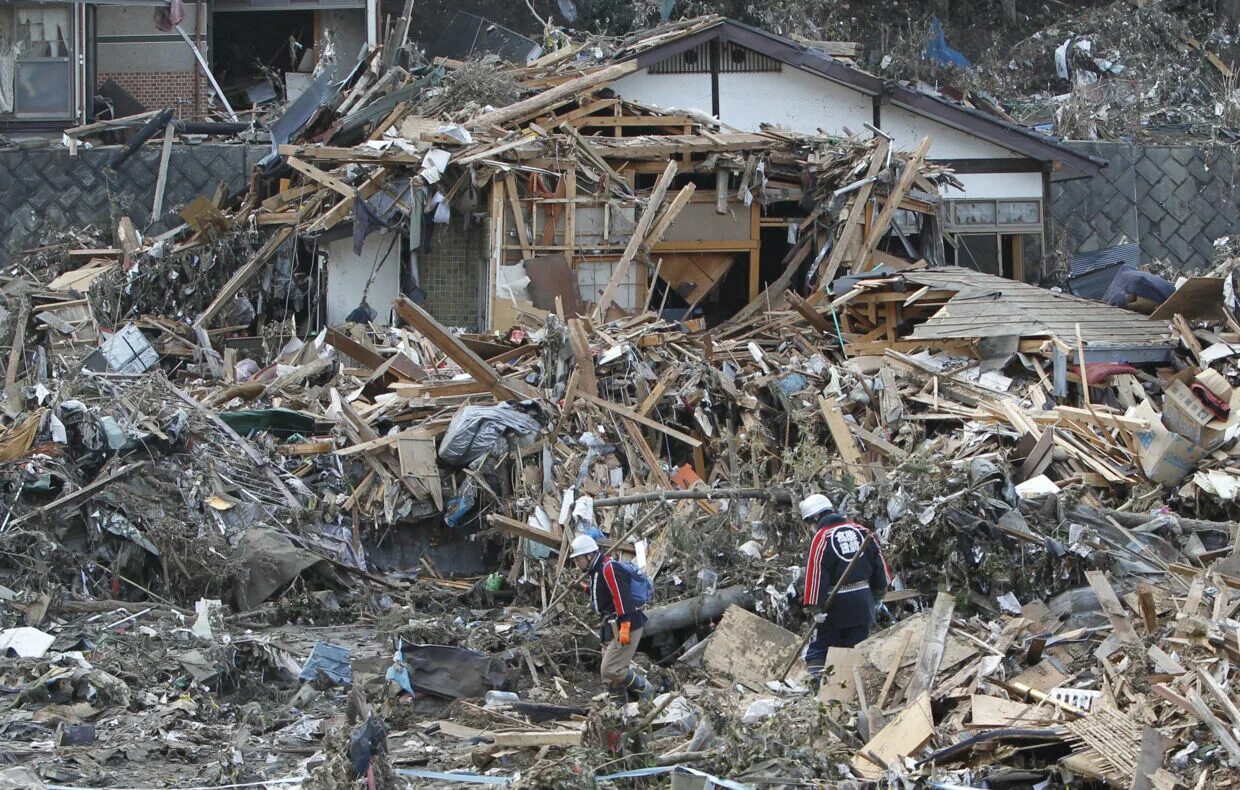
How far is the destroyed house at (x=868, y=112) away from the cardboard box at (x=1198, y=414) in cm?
670

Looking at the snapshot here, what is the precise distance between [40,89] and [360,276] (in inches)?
286

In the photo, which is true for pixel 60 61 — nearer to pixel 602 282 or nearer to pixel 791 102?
pixel 602 282

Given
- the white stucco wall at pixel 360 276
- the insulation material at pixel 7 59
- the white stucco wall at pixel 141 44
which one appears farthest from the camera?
the white stucco wall at pixel 141 44

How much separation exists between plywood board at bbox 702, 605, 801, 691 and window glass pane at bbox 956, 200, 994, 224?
11.5 meters

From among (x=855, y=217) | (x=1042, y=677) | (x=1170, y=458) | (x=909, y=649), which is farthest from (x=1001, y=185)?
(x=1042, y=677)

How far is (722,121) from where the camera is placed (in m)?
20.1

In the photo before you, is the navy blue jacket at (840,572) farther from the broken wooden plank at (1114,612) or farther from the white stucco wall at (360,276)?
the white stucco wall at (360,276)

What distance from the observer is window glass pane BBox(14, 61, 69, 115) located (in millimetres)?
22609

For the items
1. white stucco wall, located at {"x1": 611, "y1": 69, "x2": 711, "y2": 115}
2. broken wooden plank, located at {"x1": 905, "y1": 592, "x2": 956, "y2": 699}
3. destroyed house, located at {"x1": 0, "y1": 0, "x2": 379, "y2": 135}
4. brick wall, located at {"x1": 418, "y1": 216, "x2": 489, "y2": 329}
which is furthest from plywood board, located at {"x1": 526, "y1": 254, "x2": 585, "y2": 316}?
broken wooden plank, located at {"x1": 905, "y1": 592, "x2": 956, "y2": 699}

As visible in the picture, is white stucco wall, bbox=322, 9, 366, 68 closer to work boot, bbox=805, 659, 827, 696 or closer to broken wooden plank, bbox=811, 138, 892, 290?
broken wooden plank, bbox=811, 138, 892, 290

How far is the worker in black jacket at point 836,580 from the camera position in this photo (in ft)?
31.0

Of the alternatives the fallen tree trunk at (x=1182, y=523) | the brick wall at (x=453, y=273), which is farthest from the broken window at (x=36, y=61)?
the fallen tree trunk at (x=1182, y=523)

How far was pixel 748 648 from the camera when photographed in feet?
34.2

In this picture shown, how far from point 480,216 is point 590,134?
1833 mm
